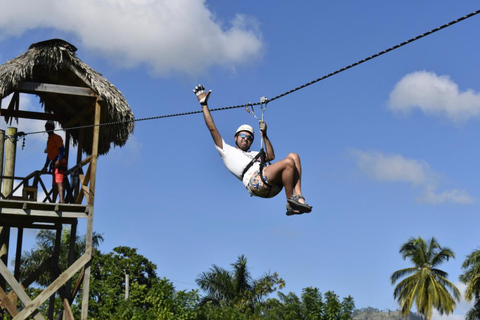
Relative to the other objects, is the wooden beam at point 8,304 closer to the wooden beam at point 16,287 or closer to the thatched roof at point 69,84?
the wooden beam at point 16,287

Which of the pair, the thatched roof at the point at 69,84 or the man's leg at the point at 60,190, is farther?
the thatched roof at the point at 69,84

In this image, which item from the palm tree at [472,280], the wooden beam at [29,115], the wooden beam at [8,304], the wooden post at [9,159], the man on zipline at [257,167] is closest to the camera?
the man on zipline at [257,167]

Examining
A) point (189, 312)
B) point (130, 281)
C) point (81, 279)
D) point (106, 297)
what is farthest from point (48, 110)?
point (130, 281)

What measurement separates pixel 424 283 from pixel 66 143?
35587 mm

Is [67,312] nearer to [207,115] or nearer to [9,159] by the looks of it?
[9,159]

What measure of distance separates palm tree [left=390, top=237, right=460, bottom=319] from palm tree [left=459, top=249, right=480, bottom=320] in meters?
1.47

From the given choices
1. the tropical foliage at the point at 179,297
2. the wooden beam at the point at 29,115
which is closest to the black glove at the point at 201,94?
the wooden beam at the point at 29,115

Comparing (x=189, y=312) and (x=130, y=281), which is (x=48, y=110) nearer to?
(x=189, y=312)

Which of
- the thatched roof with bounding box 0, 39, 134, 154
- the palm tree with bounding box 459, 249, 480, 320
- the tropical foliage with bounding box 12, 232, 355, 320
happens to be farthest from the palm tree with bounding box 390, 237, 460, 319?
the thatched roof with bounding box 0, 39, 134, 154

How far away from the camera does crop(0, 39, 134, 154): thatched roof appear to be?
580 inches

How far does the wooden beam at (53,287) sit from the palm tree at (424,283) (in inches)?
1441

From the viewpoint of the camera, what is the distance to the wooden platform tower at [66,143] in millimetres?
13977

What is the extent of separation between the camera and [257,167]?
905 cm

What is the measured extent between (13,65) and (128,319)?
13.9m
